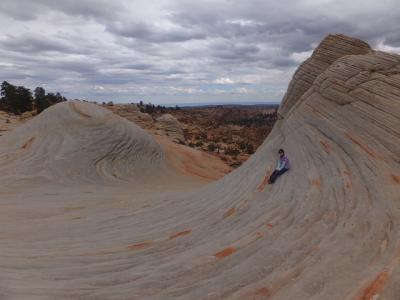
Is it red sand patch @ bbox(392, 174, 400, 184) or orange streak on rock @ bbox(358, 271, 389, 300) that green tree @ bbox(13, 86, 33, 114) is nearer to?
red sand patch @ bbox(392, 174, 400, 184)

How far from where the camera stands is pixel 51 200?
12.0m

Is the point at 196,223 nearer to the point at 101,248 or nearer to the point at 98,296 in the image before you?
the point at 101,248

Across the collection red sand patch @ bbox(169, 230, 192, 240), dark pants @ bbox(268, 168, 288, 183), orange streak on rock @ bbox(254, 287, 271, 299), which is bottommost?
red sand patch @ bbox(169, 230, 192, 240)

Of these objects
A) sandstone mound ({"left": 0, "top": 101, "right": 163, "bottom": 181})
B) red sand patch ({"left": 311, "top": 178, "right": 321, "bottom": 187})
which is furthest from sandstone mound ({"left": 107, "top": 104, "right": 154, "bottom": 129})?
red sand patch ({"left": 311, "top": 178, "right": 321, "bottom": 187})

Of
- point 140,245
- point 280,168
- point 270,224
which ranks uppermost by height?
point 280,168

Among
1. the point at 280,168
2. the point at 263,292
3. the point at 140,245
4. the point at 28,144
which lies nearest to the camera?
the point at 263,292

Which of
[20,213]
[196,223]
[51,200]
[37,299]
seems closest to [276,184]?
[196,223]

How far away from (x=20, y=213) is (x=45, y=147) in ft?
22.8

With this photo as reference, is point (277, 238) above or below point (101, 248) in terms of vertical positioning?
above

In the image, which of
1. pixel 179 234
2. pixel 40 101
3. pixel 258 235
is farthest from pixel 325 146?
pixel 40 101

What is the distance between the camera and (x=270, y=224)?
6480 mm

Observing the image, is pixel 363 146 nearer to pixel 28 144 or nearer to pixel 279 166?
pixel 279 166

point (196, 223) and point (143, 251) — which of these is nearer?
point (143, 251)

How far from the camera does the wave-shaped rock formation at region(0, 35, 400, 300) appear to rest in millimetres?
4965
